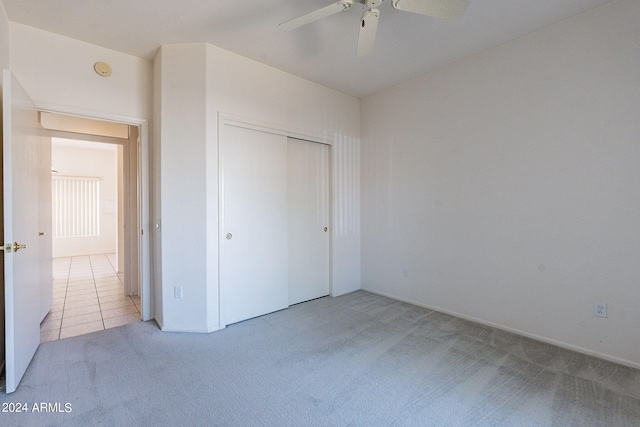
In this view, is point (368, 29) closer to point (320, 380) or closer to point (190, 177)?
point (190, 177)

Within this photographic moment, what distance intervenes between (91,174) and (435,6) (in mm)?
8715

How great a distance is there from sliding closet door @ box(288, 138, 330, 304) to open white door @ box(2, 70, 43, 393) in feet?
7.43

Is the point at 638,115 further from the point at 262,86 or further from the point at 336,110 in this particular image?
the point at 262,86

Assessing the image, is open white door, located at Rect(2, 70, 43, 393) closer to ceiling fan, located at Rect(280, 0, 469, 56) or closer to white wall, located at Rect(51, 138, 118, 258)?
ceiling fan, located at Rect(280, 0, 469, 56)

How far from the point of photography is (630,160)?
6.98ft

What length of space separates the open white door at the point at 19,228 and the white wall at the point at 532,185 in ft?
11.4

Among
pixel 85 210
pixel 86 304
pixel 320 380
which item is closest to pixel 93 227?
pixel 85 210

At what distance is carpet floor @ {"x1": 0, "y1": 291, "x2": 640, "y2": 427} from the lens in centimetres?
162

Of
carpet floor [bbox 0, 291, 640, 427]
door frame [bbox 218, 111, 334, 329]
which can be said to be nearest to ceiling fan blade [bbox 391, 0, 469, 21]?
door frame [bbox 218, 111, 334, 329]

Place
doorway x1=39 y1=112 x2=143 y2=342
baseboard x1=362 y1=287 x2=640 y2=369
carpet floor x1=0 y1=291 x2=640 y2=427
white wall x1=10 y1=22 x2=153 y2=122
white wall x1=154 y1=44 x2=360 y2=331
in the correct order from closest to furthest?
carpet floor x1=0 y1=291 x2=640 y2=427 → baseboard x1=362 y1=287 x2=640 y2=369 → white wall x1=10 y1=22 x2=153 y2=122 → white wall x1=154 y1=44 x2=360 y2=331 → doorway x1=39 y1=112 x2=143 y2=342

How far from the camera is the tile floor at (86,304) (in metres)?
2.82

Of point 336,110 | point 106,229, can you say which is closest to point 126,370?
point 336,110

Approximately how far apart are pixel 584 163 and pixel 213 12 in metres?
3.22

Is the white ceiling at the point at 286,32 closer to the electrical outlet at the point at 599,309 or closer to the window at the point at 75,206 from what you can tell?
the electrical outlet at the point at 599,309
